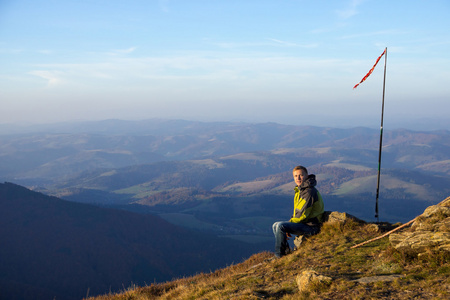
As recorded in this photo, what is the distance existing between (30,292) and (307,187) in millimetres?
135860

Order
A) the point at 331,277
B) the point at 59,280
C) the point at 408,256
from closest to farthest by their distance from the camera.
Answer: the point at 331,277 → the point at 408,256 → the point at 59,280

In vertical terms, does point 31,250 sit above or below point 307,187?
below

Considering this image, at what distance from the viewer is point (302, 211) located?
13094 millimetres

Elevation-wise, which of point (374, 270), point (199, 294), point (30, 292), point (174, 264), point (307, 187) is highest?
point (307, 187)

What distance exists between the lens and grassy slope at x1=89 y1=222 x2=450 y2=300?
8336mm

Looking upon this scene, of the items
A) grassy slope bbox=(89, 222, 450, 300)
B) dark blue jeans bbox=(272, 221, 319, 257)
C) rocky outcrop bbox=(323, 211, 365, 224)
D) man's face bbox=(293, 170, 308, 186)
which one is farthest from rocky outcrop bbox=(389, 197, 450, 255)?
man's face bbox=(293, 170, 308, 186)

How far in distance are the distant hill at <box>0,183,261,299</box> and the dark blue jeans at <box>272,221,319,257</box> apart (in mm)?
135983

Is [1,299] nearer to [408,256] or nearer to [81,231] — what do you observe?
[81,231]

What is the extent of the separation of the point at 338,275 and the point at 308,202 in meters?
3.50

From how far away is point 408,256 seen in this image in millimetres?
9938

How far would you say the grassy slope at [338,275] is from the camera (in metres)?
8.34

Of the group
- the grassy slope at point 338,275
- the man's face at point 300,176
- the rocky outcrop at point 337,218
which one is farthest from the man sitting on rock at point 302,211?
the rocky outcrop at point 337,218

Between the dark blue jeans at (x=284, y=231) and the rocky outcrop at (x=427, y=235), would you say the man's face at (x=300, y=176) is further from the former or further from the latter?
the rocky outcrop at (x=427, y=235)

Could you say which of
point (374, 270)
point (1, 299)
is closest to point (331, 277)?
point (374, 270)
